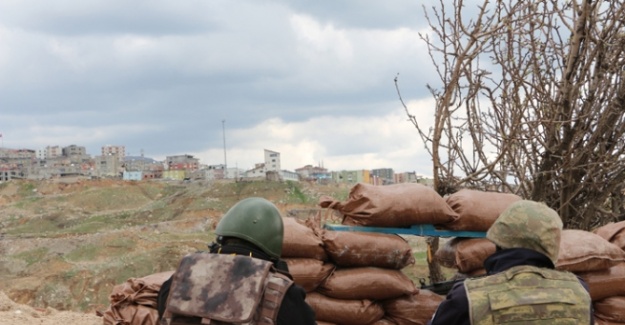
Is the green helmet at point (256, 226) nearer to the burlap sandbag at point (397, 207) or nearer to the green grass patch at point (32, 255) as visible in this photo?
the burlap sandbag at point (397, 207)

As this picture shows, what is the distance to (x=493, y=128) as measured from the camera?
7.18 metres

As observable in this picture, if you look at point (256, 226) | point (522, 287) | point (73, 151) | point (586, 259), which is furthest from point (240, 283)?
point (73, 151)

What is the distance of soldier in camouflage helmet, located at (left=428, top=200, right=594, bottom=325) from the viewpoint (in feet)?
9.00

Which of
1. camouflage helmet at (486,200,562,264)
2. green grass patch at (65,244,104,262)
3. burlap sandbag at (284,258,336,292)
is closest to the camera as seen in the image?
camouflage helmet at (486,200,562,264)

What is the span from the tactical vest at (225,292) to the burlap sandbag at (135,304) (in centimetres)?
242

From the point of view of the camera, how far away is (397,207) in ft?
17.3

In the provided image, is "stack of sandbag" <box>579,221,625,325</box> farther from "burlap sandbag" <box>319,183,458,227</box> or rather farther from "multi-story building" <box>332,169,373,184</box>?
"multi-story building" <box>332,169,373,184</box>

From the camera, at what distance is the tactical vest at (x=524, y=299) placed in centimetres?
274

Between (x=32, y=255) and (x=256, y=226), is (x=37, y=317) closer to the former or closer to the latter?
(x=256, y=226)

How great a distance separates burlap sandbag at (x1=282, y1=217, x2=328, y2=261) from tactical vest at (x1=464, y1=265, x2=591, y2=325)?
2398 mm

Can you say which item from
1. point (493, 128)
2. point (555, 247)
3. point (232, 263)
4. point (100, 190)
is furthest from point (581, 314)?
point (100, 190)

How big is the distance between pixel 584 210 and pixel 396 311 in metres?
2.50

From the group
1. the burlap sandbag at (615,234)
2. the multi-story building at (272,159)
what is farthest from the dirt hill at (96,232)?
the multi-story building at (272,159)

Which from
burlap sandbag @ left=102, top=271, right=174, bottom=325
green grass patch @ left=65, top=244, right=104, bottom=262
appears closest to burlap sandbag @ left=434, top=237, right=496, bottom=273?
burlap sandbag @ left=102, top=271, right=174, bottom=325
